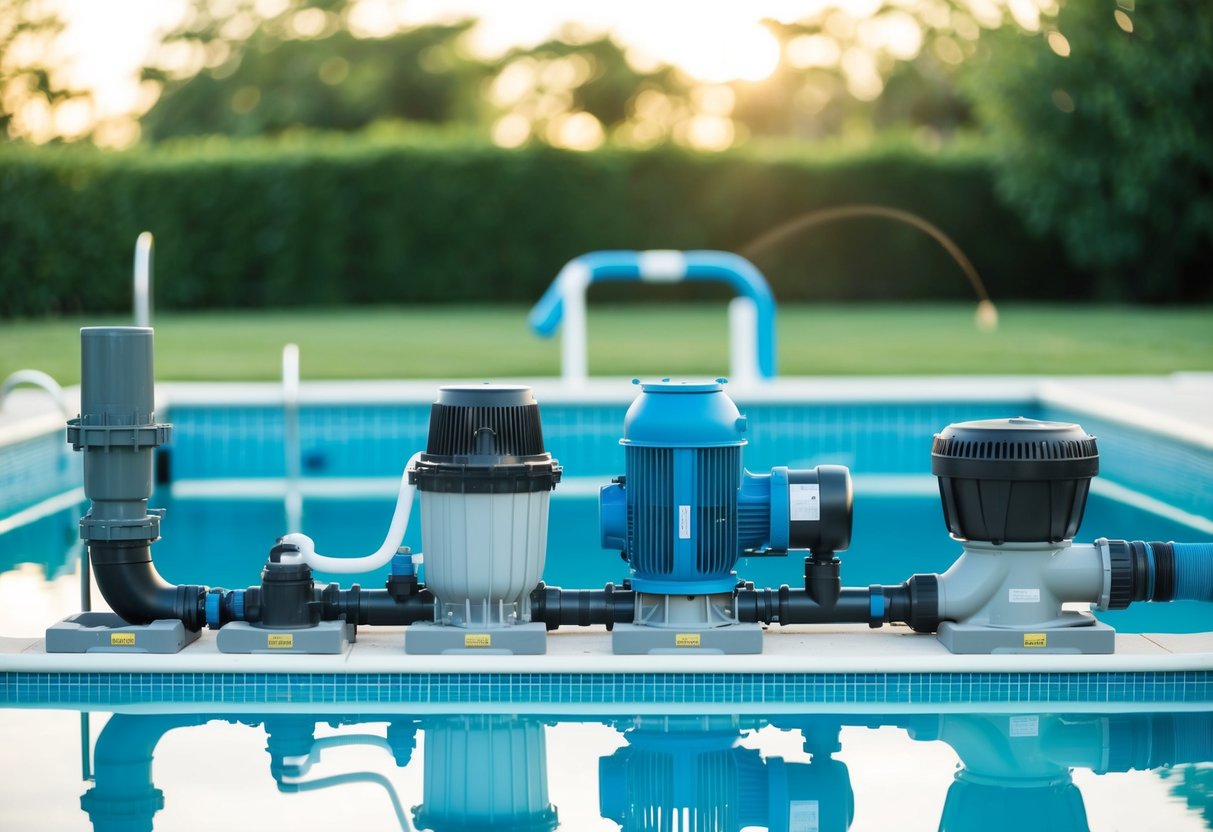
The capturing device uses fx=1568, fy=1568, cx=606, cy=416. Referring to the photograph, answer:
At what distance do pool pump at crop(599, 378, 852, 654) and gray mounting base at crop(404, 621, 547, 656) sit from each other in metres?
0.19

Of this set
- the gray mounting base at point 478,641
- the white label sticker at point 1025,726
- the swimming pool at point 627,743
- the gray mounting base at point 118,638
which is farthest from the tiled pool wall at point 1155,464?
the gray mounting base at point 118,638

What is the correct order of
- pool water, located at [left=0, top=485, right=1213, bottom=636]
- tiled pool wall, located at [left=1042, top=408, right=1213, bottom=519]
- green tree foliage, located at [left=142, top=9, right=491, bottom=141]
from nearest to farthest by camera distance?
pool water, located at [left=0, top=485, right=1213, bottom=636] < tiled pool wall, located at [left=1042, top=408, right=1213, bottom=519] < green tree foliage, located at [left=142, top=9, right=491, bottom=141]

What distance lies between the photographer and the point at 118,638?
367 cm

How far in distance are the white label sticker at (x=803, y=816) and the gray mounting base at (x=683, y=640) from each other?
2.03 ft

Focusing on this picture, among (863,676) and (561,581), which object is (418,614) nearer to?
(863,676)

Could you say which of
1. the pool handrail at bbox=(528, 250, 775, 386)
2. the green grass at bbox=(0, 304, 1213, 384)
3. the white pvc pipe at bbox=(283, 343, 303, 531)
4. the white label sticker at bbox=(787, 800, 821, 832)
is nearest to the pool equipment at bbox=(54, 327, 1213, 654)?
the white label sticker at bbox=(787, 800, 821, 832)

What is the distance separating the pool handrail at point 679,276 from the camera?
28.2 ft

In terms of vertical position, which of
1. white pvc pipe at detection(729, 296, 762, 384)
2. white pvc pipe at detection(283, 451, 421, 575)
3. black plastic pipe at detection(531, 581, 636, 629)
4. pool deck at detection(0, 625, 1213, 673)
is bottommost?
pool deck at detection(0, 625, 1213, 673)

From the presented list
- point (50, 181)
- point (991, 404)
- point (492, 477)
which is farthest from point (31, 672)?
point (50, 181)

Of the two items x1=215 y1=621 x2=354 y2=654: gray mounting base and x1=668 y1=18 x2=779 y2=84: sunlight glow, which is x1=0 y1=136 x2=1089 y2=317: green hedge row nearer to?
x1=668 y1=18 x2=779 y2=84: sunlight glow

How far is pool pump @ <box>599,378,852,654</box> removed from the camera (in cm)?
356

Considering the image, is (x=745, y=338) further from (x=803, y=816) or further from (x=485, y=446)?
(x=803, y=816)

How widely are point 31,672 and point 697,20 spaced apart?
2857 cm

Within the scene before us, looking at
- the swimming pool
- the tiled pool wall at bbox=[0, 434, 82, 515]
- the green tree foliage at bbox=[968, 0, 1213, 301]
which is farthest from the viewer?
the green tree foliage at bbox=[968, 0, 1213, 301]
